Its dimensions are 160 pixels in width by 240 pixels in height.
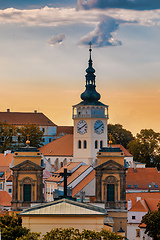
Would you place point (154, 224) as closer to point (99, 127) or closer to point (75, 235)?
point (75, 235)

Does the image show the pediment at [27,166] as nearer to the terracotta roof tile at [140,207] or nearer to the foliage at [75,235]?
the foliage at [75,235]

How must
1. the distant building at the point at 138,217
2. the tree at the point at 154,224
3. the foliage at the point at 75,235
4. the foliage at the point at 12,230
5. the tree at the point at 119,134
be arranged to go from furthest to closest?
the tree at the point at 119,134
the distant building at the point at 138,217
the tree at the point at 154,224
the foliage at the point at 12,230
the foliage at the point at 75,235

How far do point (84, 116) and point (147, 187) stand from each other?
49.4 feet

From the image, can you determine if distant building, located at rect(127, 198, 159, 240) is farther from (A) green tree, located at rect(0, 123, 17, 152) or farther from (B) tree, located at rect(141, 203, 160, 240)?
(A) green tree, located at rect(0, 123, 17, 152)

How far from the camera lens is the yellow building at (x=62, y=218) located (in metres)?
52.5

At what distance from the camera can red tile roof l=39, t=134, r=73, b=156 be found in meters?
141

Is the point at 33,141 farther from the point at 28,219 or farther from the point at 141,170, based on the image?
the point at 28,219

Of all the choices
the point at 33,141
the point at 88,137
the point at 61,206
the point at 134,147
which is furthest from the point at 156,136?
the point at 61,206

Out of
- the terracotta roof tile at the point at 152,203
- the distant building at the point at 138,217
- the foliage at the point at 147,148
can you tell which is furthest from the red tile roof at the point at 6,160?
the distant building at the point at 138,217

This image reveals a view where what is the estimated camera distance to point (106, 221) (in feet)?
207

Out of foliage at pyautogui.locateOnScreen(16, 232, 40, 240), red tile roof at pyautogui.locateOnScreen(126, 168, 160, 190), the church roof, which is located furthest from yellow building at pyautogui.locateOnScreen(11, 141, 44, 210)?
red tile roof at pyautogui.locateOnScreen(126, 168, 160, 190)

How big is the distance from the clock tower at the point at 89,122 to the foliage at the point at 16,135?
30256 mm

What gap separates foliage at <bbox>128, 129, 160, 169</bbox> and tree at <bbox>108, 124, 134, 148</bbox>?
15413 millimetres

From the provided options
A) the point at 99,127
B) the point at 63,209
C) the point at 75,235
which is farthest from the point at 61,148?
the point at 75,235
